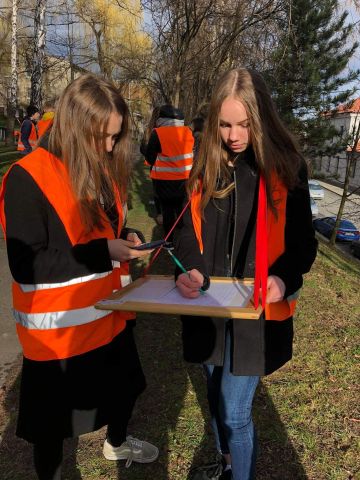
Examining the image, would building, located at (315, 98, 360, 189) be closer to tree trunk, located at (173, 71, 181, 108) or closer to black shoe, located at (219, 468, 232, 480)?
tree trunk, located at (173, 71, 181, 108)

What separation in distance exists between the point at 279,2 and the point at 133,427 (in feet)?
31.3

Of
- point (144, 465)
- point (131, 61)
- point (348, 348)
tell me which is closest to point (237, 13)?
point (131, 61)

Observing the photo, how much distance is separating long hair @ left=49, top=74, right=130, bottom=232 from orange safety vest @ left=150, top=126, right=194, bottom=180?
395 centimetres

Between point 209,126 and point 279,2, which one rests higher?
point 279,2

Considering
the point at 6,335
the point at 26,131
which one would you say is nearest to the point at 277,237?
the point at 6,335

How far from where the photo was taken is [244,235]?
1875 millimetres

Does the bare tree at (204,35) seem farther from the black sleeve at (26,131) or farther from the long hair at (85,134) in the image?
the long hair at (85,134)

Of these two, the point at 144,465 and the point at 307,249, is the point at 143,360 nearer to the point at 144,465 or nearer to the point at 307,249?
the point at 144,465

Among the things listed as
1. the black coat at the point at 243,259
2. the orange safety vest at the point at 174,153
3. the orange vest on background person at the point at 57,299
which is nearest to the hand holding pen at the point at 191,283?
the black coat at the point at 243,259

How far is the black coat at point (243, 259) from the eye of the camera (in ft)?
5.94

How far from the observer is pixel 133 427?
9.14 ft

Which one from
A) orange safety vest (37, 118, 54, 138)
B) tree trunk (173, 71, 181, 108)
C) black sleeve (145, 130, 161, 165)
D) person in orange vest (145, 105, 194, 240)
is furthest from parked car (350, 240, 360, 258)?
orange safety vest (37, 118, 54, 138)

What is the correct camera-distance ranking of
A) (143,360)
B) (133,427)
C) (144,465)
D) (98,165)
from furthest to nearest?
1. (143,360)
2. (133,427)
3. (144,465)
4. (98,165)

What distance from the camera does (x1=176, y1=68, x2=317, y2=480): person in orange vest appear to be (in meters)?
1.78
